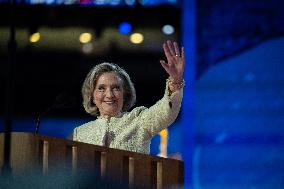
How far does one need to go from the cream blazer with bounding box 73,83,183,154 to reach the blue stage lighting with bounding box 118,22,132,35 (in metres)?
2.67

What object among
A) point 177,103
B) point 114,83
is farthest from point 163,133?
point 177,103

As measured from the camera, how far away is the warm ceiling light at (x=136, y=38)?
5855 mm

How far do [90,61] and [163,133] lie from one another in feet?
2.70

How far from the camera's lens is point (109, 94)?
3426 millimetres

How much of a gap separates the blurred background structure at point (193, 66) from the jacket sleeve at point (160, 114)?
→ 8.03ft

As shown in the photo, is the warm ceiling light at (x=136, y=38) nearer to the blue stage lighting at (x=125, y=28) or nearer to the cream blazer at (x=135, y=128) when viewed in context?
the blue stage lighting at (x=125, y=28)

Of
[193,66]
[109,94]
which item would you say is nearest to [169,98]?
[109,94]

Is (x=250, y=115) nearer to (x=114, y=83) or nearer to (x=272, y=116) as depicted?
(x=272, y=116)

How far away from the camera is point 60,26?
5910 millimetres

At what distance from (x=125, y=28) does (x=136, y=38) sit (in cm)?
12

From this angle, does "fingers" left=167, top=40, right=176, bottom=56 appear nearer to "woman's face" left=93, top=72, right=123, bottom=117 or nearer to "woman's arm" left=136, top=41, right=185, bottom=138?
"woman's arm" left=136, top=41, right=185, bottom=138

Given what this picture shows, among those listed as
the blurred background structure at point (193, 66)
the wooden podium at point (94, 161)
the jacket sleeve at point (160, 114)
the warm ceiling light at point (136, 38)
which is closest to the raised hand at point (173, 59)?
the jacket sleeve at point (160, 114)

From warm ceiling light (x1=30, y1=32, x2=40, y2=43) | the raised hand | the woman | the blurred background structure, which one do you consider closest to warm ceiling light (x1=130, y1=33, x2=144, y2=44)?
the blurred background structure

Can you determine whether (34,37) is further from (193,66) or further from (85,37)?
(193,66)
